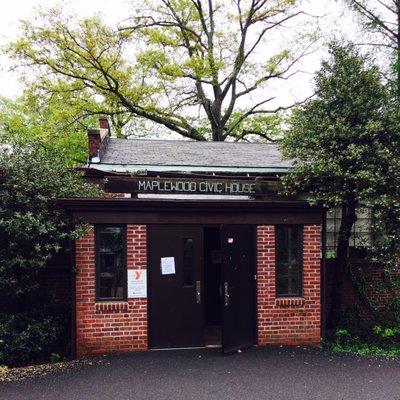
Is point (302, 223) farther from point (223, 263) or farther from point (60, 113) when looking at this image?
point (60, 113)

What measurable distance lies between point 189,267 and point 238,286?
102cm

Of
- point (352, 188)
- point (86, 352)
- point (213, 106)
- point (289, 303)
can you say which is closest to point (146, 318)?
point (86, 352)

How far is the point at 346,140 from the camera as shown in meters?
8.80

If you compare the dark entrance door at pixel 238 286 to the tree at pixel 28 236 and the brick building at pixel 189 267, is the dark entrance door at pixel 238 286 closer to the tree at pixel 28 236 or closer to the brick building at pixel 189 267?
the brick building at pixel 189 267

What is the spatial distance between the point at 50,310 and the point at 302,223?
526cm

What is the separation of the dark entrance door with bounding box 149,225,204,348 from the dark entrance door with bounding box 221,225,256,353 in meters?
0.61

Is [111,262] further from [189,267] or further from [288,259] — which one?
[288,259]

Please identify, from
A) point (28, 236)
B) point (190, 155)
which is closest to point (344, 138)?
point (190, 155)

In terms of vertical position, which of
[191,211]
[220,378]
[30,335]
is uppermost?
[191,211]

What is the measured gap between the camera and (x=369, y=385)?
22.8 ft

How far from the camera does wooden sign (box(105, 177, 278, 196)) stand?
945cm

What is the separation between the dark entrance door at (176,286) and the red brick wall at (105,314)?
0.25 meters

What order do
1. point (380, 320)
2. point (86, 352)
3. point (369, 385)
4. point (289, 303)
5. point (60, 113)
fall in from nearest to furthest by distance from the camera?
1. point (369, 385)
2. point (86, 352)
3. point (289, 303)
4. point (380, 320)
5. point (60, 113)

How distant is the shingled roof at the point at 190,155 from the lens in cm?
1098
